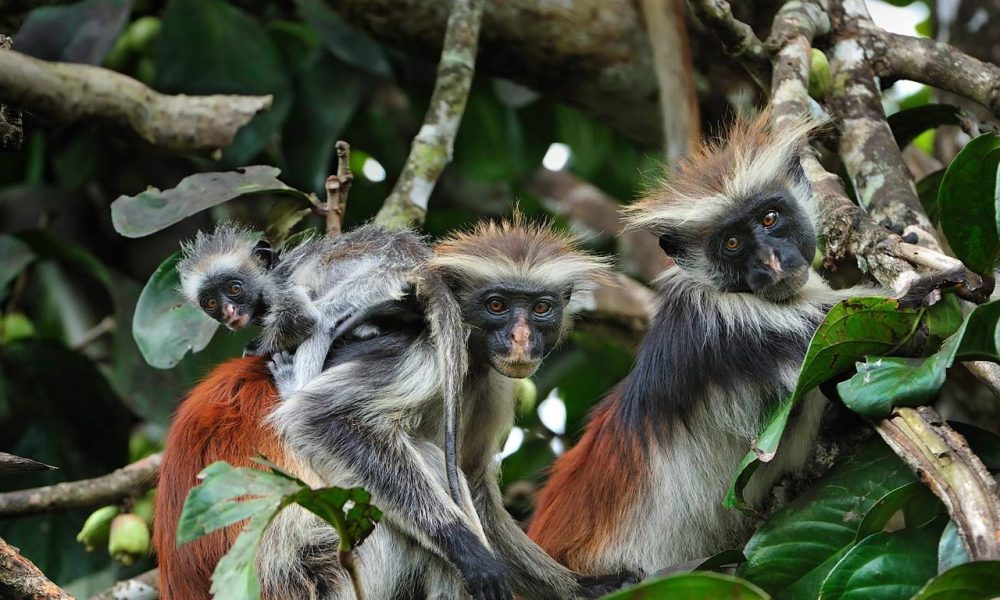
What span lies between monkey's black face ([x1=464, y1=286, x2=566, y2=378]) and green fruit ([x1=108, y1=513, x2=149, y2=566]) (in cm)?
170

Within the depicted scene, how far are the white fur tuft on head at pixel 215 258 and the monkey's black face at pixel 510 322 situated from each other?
1078 millimetres

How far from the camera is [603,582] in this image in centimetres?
445

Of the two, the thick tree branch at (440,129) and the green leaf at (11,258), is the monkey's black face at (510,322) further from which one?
the green leaf at (11,258)

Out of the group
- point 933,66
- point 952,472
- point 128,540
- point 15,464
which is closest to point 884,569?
point 952,472

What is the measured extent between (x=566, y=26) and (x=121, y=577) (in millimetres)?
4039

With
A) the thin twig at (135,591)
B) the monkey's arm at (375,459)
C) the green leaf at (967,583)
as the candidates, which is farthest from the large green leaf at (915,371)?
the thin twig at (135,591)

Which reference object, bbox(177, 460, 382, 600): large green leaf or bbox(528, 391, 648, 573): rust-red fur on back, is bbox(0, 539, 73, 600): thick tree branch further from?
bbox(528, 391, 648, 573): rust-red fur on back

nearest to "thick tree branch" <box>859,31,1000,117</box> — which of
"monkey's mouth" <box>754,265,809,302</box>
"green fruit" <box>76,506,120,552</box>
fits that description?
"monkey's mouth" <box>754,265,809,302</box>

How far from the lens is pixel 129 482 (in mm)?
5105

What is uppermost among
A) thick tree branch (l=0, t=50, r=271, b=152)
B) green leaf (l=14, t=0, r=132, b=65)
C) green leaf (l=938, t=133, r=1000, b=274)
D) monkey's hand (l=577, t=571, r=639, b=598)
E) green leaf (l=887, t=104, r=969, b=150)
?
green leaf (l=938, t=133, r=1000, b=274)

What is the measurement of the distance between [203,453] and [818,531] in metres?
A: 2.11

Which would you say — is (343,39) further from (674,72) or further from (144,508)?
(144,508)

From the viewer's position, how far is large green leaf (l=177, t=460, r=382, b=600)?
2650 mm

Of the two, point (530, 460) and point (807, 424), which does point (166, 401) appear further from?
point (807, 424)
